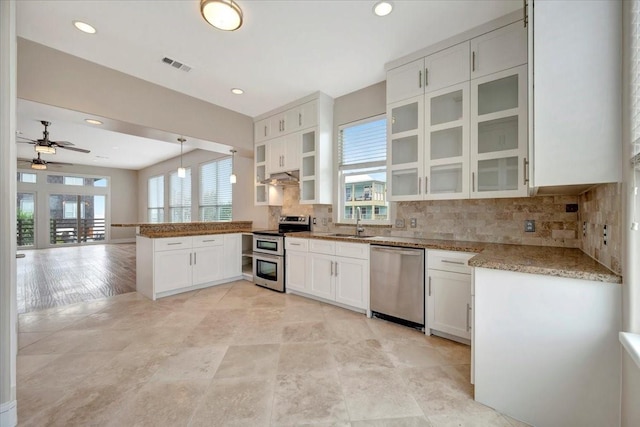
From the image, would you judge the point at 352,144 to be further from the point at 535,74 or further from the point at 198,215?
the point at 198,215

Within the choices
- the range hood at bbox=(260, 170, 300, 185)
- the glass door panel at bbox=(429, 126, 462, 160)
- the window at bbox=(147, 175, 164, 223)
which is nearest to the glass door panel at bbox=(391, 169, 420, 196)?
the glass door panel at bbox=(429, 126, 462, 160)

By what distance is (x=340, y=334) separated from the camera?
2578 mm

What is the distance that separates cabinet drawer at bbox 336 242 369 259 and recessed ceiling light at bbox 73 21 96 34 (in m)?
3.26

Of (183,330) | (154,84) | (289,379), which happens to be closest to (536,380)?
(289,379)

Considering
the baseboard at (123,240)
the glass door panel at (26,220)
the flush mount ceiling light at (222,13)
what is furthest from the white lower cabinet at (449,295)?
the glass door panel at (26,220)

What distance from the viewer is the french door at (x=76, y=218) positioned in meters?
9.08

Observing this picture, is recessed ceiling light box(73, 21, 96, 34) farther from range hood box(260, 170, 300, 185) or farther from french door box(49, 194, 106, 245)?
french door box(49, 194, 106, 245)

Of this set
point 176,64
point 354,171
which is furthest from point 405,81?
point 176,64

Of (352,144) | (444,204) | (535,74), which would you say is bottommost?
(444,204)

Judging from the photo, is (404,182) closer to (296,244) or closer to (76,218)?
(296,244)

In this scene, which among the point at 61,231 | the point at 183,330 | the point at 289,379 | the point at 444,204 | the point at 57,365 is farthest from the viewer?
the point at 61,231

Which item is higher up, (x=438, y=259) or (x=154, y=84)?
(x=154, y=84)

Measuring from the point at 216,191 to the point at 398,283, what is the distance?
572 cm

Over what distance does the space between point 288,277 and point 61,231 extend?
10.2 meters
